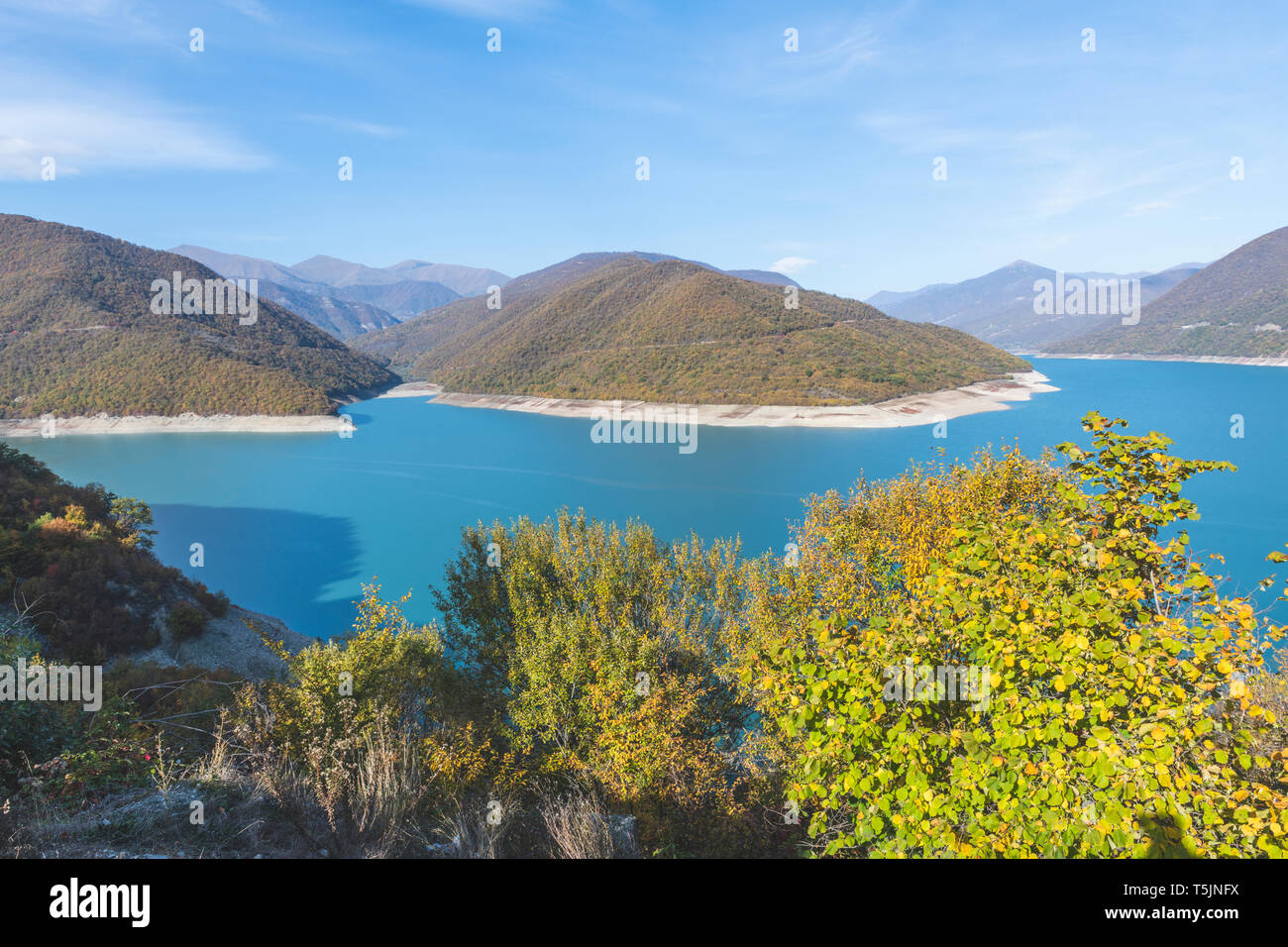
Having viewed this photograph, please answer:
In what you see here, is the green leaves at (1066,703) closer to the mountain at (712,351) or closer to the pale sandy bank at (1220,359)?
the mountain at (712,351)

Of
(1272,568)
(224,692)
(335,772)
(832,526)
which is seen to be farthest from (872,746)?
(1272,568)

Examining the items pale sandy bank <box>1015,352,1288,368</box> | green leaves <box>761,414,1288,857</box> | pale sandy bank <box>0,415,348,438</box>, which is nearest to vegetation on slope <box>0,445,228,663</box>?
green leaves <box>761,414,1288,857</box>

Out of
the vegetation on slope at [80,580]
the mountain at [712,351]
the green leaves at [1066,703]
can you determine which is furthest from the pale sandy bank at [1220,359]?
the vegetation on slope at [80,580]

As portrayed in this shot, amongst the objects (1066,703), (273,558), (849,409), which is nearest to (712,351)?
(849,409)

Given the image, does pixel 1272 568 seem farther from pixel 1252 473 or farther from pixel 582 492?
pixel 582 492

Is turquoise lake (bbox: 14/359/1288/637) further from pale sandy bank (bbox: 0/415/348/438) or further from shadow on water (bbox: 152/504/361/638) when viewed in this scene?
pale sandy bank (bbox: 0/415/348/438)

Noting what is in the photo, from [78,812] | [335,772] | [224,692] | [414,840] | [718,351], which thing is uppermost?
[718,351]

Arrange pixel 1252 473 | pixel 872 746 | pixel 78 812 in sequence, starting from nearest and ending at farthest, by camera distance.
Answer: pixel 872 746
pixel 78 812
pixel 1252 473
